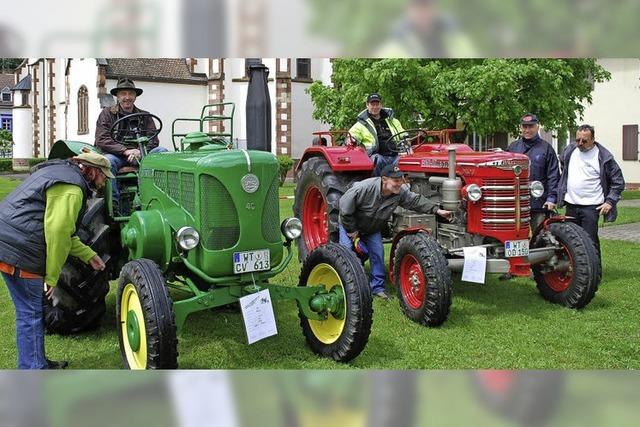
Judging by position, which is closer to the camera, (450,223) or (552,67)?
(450,223)

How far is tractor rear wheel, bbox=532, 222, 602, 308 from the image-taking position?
5320mm

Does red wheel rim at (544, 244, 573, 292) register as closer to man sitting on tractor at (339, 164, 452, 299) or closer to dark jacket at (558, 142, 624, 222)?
dark jacket at (558, 142, 624, 222)

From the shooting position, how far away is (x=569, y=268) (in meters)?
5.56

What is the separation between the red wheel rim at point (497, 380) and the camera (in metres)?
0.86

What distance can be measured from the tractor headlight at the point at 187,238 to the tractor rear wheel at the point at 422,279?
1.87 metres

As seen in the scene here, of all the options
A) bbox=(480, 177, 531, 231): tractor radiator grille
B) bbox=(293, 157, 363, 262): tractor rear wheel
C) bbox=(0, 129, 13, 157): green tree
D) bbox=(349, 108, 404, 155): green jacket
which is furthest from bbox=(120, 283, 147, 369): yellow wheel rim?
bbox=(0, 129, 13, 157): green tree

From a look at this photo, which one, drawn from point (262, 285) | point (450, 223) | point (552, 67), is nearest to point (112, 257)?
point (262, 285)

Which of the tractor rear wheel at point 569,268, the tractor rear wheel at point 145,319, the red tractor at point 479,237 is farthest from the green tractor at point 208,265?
the tractor rear wheel at point 569,268

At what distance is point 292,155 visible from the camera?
101ft

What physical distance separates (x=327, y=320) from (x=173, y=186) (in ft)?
4.45

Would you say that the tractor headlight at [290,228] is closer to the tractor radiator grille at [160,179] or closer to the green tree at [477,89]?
the tractor radiator grille at [160,179]

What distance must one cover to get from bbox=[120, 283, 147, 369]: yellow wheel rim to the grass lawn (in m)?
0.45
